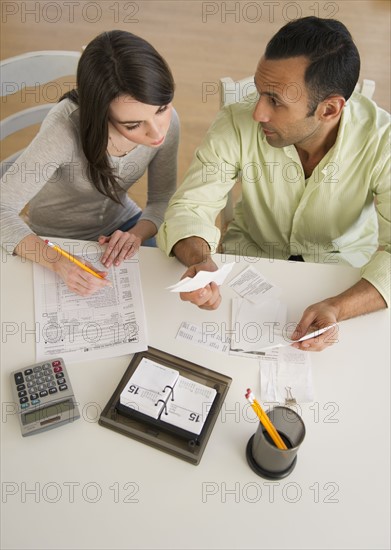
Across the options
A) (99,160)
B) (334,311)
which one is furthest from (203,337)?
(99,160)

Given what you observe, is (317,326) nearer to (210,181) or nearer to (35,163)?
(210,181)

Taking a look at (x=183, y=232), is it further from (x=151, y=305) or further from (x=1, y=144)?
(x=1, y=144)

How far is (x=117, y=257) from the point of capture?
1.30m

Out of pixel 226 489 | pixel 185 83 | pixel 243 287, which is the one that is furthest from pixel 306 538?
pixel 185 83

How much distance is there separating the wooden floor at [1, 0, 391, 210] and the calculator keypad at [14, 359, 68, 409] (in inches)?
83.3

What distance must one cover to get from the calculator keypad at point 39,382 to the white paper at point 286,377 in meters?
0.44

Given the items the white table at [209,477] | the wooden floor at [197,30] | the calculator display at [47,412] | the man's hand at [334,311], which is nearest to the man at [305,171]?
the man's hand at [334,311]

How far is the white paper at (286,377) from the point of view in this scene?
107cm

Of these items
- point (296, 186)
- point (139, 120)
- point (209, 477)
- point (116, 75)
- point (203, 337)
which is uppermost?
point (116, 75)

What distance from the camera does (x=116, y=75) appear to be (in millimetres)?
1206

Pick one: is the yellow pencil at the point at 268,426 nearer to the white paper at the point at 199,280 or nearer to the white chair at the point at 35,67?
the white paper at the point at 199,280

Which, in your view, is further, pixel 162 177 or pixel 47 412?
pixel 162 177

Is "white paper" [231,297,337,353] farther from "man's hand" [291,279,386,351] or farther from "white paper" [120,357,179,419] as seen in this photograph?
"white paper" [120,357,179,419]

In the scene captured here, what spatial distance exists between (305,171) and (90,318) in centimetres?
77
